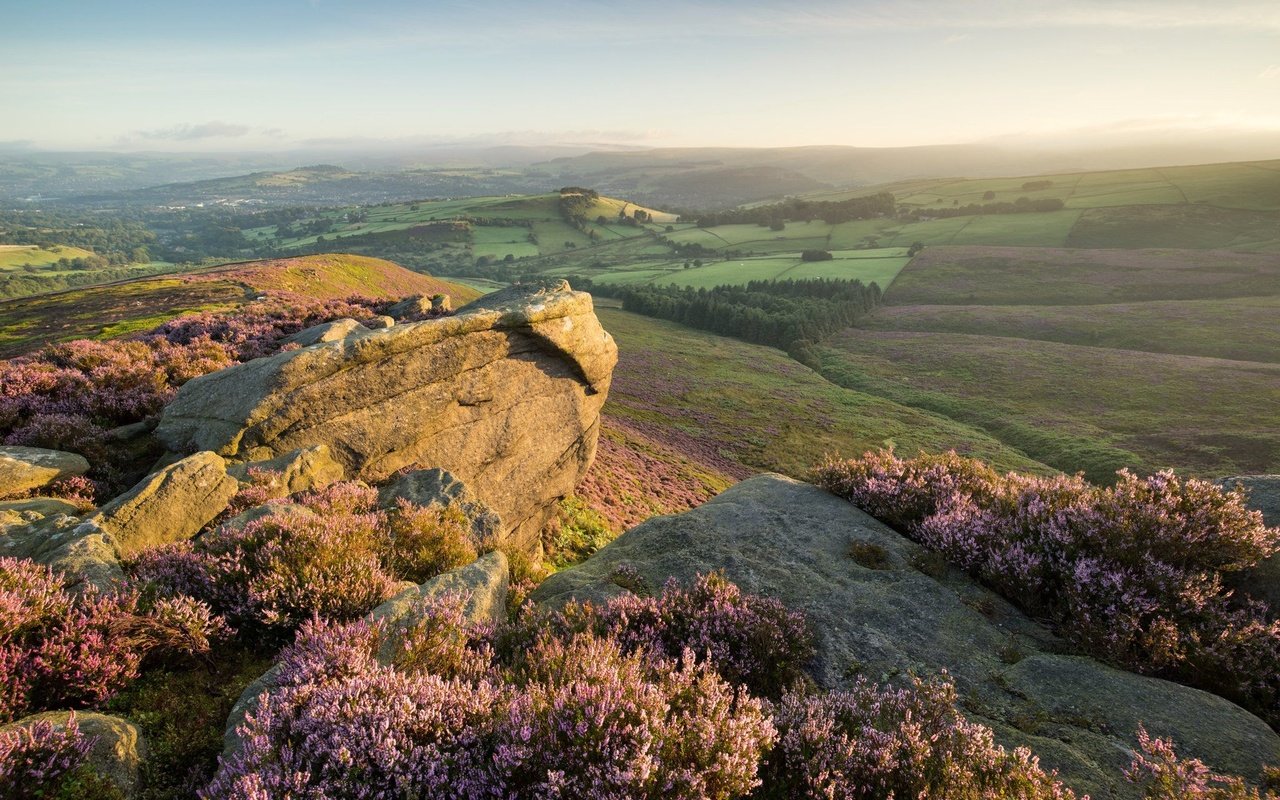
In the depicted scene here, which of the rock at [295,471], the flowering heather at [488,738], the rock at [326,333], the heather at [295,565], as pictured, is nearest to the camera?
the flowering heather at [488,738]

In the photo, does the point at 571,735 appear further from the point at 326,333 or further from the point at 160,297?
the point at 160,297

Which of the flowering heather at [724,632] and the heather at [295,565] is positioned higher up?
the heather at [295,565]

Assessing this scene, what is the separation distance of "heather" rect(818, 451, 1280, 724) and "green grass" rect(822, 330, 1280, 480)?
4563 centimetres

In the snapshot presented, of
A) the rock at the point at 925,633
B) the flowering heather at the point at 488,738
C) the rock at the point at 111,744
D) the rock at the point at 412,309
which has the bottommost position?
the rock at the point at 925,633

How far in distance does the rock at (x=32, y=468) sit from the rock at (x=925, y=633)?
1126 centimetres

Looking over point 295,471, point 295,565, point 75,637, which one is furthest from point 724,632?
point 295,471

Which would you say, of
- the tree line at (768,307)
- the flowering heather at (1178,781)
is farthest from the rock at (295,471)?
the tree line at (768,307)

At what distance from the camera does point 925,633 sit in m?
8.59

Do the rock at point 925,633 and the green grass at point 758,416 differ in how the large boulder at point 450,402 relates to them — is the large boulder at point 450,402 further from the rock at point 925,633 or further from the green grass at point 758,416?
the green grass at point 758,416

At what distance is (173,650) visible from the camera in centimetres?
650

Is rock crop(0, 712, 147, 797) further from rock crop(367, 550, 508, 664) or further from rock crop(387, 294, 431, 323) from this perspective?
rock crop(387, 294, 431, 323)

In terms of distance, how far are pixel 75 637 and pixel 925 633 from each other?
10989mm

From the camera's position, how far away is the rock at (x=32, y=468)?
435 inches

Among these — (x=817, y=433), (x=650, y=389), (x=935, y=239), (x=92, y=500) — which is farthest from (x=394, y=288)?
(x=935, y=239)
